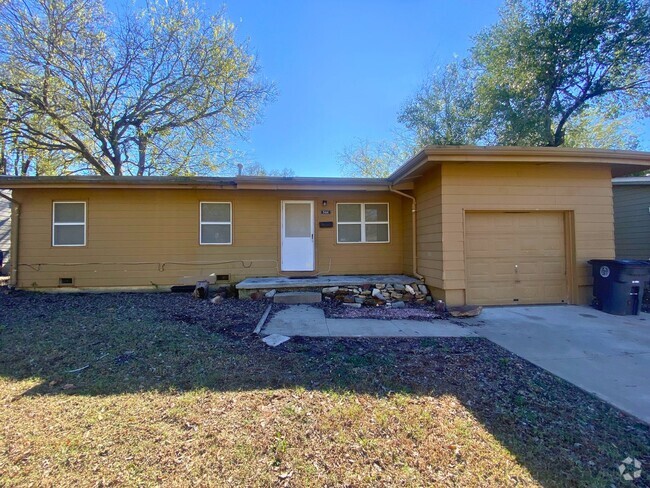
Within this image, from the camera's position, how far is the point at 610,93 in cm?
1073

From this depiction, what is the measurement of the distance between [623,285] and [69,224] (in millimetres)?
11987

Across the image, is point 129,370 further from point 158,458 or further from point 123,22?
point 123,22

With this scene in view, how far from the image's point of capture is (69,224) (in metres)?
7.51

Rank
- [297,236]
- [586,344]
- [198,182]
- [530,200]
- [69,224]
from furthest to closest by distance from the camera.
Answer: [297,236], [69,224], [198,182], [530,200], [586,344]

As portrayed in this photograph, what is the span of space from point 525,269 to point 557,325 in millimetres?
1619

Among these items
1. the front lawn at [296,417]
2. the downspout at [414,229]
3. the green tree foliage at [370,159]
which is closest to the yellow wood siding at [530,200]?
the downspout at [414,229]

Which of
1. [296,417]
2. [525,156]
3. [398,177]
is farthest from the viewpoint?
[398,177]

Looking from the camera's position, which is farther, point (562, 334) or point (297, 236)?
point (297, 236)

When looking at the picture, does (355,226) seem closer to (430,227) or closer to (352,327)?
(430,227)

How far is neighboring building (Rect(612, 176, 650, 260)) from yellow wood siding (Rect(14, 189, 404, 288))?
7330mm

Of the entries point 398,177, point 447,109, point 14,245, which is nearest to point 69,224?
point 14,245

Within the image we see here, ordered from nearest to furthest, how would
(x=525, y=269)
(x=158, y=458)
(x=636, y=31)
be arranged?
(x=158, y=458) → (x=525, y=269) → (x=636, y=31)

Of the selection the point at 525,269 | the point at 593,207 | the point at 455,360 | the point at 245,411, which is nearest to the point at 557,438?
the point at 455,360

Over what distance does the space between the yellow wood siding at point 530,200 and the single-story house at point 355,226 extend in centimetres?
2
